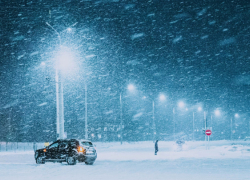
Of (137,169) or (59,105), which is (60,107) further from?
(137,169)

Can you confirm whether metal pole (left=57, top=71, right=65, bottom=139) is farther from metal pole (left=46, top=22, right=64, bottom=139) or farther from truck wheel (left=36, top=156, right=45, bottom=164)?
truck wheel (left=36, top=156, right=45, bottom=164)

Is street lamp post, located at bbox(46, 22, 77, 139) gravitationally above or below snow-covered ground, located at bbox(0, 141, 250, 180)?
above

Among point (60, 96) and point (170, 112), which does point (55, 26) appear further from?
point (170, 112)

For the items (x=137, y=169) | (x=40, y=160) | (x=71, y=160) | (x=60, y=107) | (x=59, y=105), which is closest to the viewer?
(x=137, y=169)

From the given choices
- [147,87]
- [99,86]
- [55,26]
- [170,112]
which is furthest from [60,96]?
[170,112]

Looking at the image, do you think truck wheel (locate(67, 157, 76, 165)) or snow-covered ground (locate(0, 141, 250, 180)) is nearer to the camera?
snow-covered ground (locate(0, 141, 250, 180))

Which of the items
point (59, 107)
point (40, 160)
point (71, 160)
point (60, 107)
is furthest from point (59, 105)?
point (71, 160)

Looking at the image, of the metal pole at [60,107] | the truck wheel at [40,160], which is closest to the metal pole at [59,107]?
the metal pole at [60,107]

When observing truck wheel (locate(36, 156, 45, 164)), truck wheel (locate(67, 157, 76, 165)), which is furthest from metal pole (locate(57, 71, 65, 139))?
truck wheel (locate(67, 157, 76, 165))

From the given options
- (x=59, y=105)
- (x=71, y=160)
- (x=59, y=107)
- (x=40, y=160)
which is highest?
(x=59, y=105)

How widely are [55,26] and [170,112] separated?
68763mm

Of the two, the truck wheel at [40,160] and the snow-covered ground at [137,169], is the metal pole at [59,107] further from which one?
the truck wheel at [40,160]

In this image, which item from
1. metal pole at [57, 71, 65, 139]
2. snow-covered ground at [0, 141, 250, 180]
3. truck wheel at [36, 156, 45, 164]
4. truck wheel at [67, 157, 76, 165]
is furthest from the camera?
metal pole at [57, 71, 65, 139]

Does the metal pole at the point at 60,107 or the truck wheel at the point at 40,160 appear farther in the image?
the metal pole at the point at 60,107
